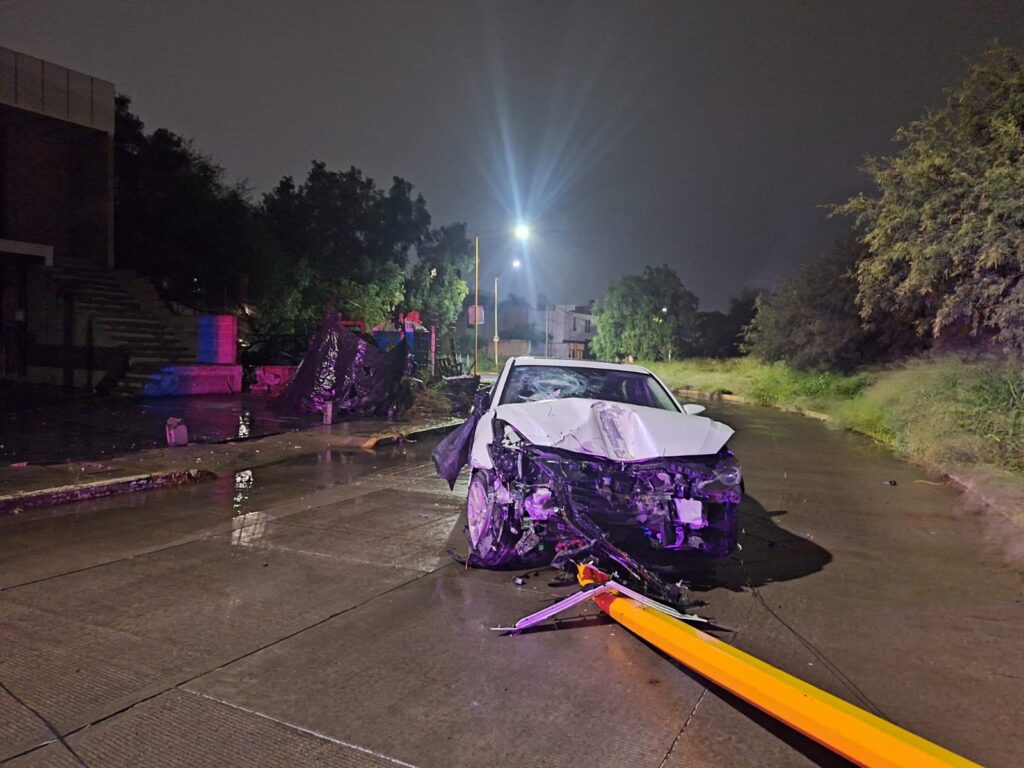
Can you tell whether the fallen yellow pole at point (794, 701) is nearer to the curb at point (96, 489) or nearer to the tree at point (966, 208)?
the curb at point (96, 489)

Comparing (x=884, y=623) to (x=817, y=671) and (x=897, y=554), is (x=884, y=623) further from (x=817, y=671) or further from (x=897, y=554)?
(x=897, y=554)

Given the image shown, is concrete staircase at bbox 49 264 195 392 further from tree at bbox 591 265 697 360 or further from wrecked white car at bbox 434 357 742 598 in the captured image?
tree at bbox 591 265 697 360

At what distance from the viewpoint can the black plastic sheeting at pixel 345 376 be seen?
1691cm

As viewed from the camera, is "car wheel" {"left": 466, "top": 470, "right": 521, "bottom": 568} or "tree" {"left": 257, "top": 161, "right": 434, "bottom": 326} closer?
"car wheel" {"left": 466, "top": 470, "right": 521, "bottom": 568}

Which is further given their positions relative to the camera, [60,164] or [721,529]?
[60,164]

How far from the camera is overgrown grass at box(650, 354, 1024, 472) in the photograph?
456 inches

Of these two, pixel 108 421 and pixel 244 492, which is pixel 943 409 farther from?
pixel 108 421

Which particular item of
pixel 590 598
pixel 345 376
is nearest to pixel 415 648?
pixel 590 598

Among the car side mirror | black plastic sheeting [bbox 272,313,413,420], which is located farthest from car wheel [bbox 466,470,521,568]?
black plastic sheeting [bbox 272,313,413,420]

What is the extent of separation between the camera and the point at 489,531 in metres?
5.79

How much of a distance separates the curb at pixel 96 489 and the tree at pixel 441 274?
1231 inches

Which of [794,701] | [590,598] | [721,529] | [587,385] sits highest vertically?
[587,385]

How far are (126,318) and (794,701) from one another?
22045 mm

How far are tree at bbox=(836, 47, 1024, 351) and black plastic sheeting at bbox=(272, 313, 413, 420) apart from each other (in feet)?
36.6
